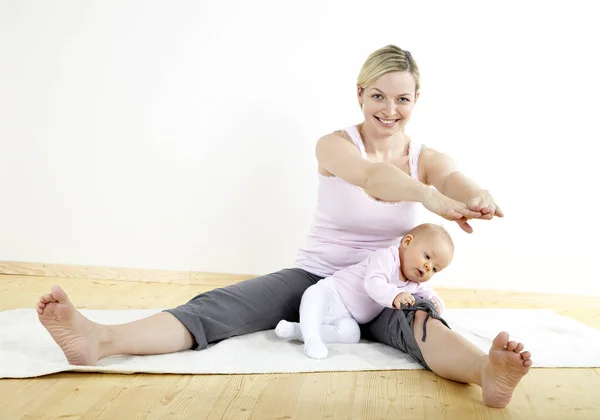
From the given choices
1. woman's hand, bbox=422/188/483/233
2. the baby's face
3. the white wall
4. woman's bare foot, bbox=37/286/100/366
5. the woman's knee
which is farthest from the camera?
the white wall

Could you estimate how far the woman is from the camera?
6.23 ft

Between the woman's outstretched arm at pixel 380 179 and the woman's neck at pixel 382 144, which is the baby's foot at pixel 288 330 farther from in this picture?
the woman's neck at pixel 382 144

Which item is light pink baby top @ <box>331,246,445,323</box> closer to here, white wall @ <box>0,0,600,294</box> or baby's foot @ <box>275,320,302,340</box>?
baby's foot @ <box>275,320,302,340</box>

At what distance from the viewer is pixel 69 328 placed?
6.16ft

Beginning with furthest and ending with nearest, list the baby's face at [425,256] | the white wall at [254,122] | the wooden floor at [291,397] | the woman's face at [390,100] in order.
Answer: the white wall at [254,122] < the woman's face at [390,100] < the baby's face at [425,256] < the wooden floor at [291,397]

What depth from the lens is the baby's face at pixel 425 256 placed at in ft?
7.30

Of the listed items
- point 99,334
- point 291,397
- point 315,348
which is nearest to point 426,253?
point 315,348

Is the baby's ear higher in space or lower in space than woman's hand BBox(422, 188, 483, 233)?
lower

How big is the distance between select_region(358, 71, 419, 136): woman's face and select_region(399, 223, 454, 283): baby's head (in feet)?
1.23

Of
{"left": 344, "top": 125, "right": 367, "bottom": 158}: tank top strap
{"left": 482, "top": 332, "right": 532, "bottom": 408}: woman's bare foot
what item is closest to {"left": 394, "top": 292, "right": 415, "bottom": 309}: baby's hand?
{"left": 482, "top": 332, "right": 532, "bottom": 408}: woman's bare foot

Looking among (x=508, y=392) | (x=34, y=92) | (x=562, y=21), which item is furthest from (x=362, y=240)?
(x=34, y=92)

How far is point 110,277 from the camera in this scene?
137 inches

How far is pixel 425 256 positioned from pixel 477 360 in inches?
16.3

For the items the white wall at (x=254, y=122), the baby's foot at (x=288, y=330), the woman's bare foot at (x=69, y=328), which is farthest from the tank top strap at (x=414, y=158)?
the woman's bare foot at (x=69, y=328)
